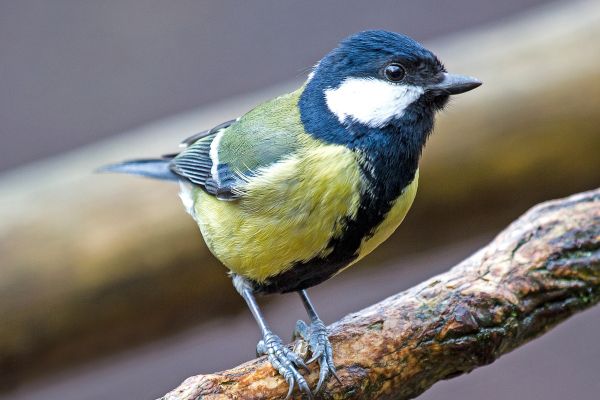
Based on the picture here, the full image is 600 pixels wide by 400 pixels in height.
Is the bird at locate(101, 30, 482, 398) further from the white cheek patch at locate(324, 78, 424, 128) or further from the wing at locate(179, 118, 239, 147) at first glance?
the wing at locate(179, 118, 239, 147)

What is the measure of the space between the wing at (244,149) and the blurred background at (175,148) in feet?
2.17

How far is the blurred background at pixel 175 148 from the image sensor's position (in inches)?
95.7

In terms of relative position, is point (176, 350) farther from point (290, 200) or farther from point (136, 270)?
point (290, 200)

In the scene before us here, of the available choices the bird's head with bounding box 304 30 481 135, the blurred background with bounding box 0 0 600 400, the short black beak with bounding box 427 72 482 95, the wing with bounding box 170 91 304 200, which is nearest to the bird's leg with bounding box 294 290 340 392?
the wing with bounding box 170 91 304 200

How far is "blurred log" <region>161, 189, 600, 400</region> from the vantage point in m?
1.44

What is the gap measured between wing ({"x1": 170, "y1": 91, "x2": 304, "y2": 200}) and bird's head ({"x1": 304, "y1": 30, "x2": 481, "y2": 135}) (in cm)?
12

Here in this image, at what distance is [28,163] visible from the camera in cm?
275

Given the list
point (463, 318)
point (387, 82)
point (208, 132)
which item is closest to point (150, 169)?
point (208, 132)

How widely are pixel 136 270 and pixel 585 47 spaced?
161 cm

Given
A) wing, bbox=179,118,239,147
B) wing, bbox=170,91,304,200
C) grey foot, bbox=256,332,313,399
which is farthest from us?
wing, bbox=179,118,239,147

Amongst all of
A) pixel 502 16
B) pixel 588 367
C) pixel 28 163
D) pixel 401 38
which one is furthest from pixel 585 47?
pixel 28 163

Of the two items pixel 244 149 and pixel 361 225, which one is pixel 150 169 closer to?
pixel 244 149

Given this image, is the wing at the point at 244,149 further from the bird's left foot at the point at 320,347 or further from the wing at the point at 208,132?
the bird's left foot at the point at 320,347

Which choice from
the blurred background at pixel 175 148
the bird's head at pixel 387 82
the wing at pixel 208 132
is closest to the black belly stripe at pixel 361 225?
the bird's head at pixel 387 82
